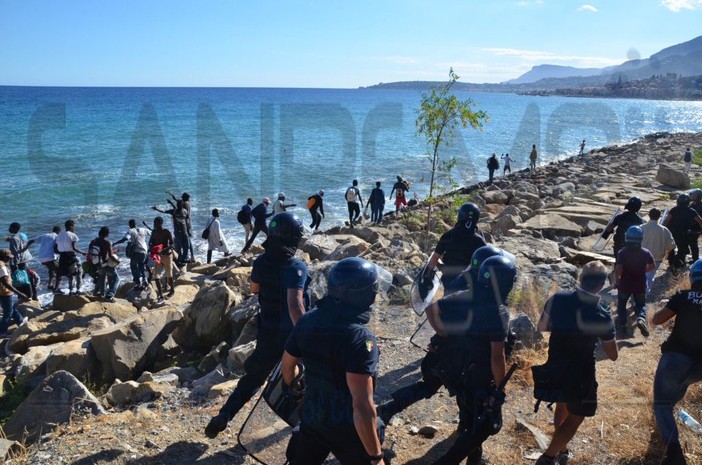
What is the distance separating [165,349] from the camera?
28.0 ft

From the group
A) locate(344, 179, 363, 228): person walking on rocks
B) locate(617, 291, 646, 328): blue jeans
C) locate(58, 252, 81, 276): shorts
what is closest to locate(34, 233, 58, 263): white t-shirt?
locate(58, 252, 81, 276): shorts

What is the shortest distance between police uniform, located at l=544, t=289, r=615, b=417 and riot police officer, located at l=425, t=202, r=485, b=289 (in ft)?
7.09

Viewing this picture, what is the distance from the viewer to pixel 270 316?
4953 mm

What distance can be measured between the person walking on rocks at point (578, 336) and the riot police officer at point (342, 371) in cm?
158

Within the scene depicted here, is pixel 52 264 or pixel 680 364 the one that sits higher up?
pixel 680 364

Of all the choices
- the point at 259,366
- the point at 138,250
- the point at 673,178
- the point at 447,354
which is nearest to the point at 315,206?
the point at 138,250

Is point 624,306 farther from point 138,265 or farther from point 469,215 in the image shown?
point 138,265

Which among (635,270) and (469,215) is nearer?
(469,215)

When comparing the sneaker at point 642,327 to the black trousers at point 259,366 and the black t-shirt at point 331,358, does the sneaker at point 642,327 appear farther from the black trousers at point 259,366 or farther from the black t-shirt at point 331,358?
the black t-shirt at point 331,358

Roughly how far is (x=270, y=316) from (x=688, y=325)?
10.4 ft

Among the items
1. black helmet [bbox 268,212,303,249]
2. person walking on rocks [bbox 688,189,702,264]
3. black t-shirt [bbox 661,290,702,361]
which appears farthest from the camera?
person walking on rocks [bbox 688,189,702,264]

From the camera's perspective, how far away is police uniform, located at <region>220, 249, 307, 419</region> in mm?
4762

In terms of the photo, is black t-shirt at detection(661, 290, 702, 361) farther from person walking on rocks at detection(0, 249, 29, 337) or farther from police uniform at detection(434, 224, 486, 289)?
person walking on rocks at detection(0, 249, 29, 337)

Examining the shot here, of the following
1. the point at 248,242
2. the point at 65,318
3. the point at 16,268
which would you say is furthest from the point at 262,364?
the point at 248,242
